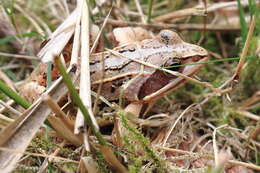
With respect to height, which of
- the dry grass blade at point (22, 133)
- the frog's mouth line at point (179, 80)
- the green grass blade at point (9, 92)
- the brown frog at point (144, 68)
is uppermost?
the green grass blade at point (9, 92)

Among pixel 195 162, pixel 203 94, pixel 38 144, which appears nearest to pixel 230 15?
pixel 203 94

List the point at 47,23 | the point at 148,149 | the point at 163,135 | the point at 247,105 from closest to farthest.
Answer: the point at 148,149 < the point at 163,135 < the point at 247,105 < the point at 47,23

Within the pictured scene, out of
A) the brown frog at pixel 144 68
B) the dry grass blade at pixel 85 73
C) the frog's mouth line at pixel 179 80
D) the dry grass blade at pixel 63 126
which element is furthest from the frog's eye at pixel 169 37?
the dry grass blade at pixel 63 126

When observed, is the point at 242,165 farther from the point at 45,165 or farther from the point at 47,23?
the point at 47,23

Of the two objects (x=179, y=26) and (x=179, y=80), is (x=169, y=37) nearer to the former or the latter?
(x=179, y=80)

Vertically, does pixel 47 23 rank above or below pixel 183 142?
above

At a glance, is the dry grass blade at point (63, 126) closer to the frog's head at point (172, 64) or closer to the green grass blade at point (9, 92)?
the green grass blade at point (9, 92)

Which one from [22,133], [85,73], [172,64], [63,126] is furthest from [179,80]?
[22,133]

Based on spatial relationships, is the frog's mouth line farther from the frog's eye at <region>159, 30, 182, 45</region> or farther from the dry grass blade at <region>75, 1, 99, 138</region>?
the dry grass blade at <region>75, 1, 99, 138</region>

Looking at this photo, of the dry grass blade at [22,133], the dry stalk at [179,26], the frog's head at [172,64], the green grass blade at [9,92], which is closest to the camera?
the dry grass blade at [22,133]
